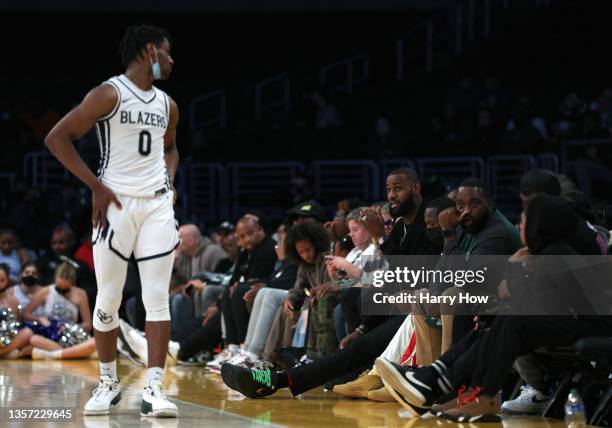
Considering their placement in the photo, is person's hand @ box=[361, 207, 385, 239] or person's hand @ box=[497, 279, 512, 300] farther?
person's hand @ box=[361, 207, 385, 239]

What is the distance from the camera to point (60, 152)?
236 inches

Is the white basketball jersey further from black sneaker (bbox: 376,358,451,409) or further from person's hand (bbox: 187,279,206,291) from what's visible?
person's hand (bbox: 187,279,206,291)

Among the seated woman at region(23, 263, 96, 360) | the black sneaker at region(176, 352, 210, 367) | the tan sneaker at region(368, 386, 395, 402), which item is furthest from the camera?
the seated woman at region(23, 263, 96, 360)

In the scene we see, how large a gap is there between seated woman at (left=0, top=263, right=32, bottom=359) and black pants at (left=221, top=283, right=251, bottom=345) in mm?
2397

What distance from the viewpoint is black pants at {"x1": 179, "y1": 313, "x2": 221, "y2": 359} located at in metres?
10.0

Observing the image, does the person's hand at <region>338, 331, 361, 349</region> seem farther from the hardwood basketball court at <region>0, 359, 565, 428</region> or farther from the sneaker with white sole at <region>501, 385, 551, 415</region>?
the sneaker with white sole at <region>501, 385, 551, 415</region>

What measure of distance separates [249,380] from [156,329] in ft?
3.55

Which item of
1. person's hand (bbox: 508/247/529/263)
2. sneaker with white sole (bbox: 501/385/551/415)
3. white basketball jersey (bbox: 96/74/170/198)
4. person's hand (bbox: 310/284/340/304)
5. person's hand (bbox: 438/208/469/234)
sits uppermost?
white basketball jersey (bbox: 96/74/170/198)

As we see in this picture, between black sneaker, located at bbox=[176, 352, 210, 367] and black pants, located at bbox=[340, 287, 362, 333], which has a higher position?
black pants, located at bbox=[340, 287, 362, 333]

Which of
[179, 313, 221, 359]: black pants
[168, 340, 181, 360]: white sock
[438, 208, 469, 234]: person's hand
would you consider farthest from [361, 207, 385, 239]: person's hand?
[168, 340, 181, 360]: white sock

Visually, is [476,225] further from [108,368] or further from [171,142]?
[108,368]

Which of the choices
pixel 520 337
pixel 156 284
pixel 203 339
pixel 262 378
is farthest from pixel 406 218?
pixel 203 339

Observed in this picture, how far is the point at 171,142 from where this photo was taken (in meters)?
6.50

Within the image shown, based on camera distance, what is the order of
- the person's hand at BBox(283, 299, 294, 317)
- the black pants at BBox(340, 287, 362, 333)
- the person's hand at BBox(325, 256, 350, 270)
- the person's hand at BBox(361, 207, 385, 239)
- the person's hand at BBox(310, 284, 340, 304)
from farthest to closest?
1. the person's hand at BBox(283, 299, 294, 317)
2. the person's hand at BBox(310, 284, 340, 304)
3. the person's hand at BBox(361, 207, 385, 239)
4. the person's hand at BBox(325, 256, 350, 270)
5. the black pants at BBox(340, 287, 362, 333)
